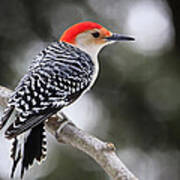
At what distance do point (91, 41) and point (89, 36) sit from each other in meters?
0.04

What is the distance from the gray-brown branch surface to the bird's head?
0.57m

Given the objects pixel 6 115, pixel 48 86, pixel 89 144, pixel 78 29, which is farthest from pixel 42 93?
pixel 78 29

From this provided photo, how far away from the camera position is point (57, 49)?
12.2 feet

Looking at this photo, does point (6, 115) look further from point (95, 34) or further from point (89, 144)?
point (95, 34)

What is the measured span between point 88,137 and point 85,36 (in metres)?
1.03

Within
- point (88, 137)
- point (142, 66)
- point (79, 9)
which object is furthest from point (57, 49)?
point (79, 9)

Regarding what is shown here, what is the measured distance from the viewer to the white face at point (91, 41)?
374 cm

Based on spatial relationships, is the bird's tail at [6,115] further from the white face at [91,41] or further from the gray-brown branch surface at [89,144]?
the white face at [91,41]

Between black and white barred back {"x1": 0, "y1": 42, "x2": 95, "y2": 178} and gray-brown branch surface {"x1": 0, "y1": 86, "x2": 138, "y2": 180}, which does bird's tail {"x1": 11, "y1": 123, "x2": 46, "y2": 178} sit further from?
gray-brown branch surface {"x1": 0, "y1": 86, "x2": 138, "y2": 180}

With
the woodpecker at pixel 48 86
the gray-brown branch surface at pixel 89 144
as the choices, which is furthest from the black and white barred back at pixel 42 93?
the gray-brown branch surface at pixel 89 144

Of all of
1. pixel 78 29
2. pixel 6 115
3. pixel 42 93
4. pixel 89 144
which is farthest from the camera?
pixel 78 29

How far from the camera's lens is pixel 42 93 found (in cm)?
326

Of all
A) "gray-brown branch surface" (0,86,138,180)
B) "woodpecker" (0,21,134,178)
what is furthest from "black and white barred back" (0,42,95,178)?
"gray-brown branch surface" (0,86,138,180)

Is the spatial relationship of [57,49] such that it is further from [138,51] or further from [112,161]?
[138,51]
